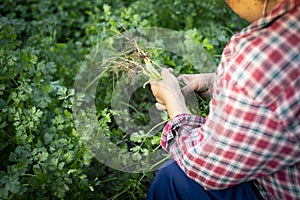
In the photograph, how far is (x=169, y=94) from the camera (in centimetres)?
178

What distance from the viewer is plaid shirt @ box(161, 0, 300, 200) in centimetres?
120

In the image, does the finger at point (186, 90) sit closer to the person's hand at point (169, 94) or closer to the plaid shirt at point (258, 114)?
the person's hand at point (169, 94)

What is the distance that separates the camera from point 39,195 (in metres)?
1.91

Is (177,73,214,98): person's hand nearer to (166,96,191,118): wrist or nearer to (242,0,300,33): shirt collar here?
(166,96,191,118): wrist

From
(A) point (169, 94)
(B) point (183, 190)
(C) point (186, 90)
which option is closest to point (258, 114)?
(B) point (183, 190)

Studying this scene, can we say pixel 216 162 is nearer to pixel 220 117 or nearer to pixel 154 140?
pixel 220 117

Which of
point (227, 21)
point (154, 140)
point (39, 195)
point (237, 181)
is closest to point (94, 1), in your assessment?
point (227, 21)

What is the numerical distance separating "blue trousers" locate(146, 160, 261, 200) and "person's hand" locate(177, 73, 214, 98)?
39 cm

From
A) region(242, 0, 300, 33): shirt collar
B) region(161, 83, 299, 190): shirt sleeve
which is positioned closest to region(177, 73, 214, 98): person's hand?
region(161, 83, 299, 190): shirt sleeve

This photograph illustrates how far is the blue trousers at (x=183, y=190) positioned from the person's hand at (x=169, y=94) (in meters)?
0.20

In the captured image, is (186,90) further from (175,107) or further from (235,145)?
(235,145)

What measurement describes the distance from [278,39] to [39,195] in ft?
3.90

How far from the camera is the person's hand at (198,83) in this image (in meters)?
1.92

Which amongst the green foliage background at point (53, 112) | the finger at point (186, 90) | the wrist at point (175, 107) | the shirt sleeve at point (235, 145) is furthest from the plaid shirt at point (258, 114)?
the green foliage background at point (53, 112)
